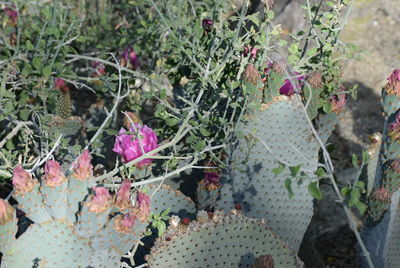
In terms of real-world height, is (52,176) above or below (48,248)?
above

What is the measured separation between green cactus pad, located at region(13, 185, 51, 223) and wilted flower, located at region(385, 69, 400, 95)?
108 cm

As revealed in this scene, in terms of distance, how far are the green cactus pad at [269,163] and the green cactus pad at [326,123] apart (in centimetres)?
10

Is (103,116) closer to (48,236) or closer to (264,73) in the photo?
(264,73)

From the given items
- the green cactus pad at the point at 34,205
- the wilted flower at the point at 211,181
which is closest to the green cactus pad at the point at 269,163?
the wilted flower at the point at 211,181

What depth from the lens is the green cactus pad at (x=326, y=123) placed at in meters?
2.12

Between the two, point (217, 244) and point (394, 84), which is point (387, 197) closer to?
point (394, 84)

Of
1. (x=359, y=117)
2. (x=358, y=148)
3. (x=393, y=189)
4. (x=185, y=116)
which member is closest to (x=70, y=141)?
(x=185, y=116)

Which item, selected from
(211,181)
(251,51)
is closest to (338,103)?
(251,51)

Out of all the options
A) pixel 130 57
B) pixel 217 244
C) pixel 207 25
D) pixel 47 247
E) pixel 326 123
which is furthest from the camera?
pixel 130 57

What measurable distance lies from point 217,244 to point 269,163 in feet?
1.26

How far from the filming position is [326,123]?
213 cm

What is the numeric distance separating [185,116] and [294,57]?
404mm

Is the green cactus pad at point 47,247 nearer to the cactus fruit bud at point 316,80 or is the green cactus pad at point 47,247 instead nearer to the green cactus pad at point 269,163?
the green cactus pad at point 269,163

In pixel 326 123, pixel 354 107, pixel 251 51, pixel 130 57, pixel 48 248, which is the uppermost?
pixel 251 51
